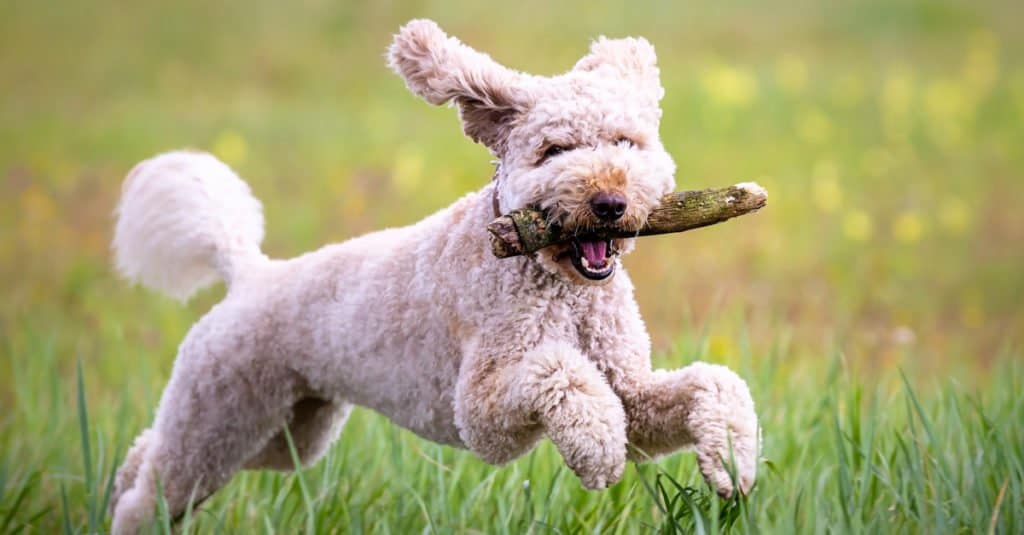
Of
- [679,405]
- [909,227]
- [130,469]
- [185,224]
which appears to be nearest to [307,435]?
[130,469]

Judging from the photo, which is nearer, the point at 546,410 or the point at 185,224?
the point at 546,410

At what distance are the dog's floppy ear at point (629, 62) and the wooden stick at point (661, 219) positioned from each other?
0.34 metres

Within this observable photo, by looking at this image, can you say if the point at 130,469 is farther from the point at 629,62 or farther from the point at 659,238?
the point at 659,238

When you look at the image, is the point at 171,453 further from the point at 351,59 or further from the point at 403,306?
the point at 351,59

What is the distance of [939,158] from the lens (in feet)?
34.2

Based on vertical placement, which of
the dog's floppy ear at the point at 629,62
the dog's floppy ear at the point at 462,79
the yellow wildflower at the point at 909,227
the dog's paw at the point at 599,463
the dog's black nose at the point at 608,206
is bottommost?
the dog's paw at the point at 599,463

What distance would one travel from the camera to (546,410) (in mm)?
2961

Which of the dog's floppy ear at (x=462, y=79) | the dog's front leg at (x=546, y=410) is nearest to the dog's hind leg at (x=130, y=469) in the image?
the dog's front leg at (x=546, y=410)

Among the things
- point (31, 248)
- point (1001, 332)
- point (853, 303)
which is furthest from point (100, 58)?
point (1001, 332)

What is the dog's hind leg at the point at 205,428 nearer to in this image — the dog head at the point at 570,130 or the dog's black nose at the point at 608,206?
Answer: the dog head at the point at 570,130

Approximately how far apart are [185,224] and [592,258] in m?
1.86

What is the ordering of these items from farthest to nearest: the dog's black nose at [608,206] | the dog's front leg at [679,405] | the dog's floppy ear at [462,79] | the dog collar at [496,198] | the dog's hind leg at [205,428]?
the dog's hind leg at [205,428] → the dog collar at [496,198] → the dog's floppy ear at [462,79] → the dog's front leg at [679,405] → the dog's black nose at [608,206]

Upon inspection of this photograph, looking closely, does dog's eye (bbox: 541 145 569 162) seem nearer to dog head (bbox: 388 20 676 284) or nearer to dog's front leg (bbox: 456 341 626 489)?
dog head (bbox: 388 20 676 284)

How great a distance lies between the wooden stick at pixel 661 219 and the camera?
9.80ft
